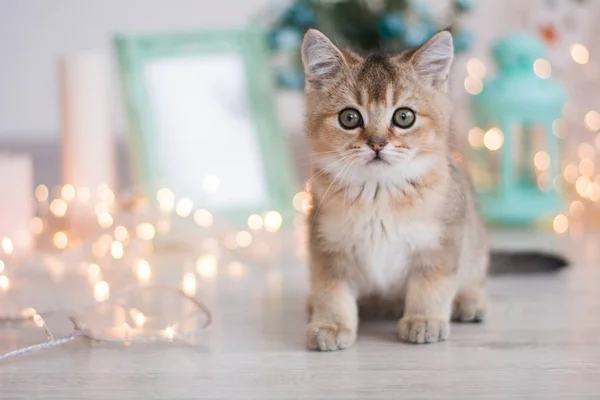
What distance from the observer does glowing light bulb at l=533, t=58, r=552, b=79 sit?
7.78 ft

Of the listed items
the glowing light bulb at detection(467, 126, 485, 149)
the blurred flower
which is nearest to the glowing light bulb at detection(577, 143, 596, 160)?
the glowing light bulb at detection(467, 126, 485, 149)

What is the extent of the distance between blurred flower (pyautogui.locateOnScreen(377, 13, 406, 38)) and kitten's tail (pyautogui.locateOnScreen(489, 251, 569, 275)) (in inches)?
28.2

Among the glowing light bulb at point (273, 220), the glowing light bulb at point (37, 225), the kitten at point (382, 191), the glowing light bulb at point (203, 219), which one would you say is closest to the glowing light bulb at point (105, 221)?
the glowing light bulb at point (203, 219)

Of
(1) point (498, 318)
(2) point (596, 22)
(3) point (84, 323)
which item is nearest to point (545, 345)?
(1) point (498, 318)

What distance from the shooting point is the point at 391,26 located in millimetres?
2131

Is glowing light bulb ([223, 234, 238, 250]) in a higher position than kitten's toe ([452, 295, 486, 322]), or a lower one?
higher

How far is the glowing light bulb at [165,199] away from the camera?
205 cm

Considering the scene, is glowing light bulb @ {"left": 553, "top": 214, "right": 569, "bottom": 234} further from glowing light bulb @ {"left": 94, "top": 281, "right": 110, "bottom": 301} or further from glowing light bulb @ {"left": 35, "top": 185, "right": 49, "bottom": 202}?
glowing light bulb @ {"left": 35, "top": 185, "right": 49, "bottom": 202}

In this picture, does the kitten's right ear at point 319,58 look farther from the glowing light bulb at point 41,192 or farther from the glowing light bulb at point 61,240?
the glowing light bulb at point 41,192

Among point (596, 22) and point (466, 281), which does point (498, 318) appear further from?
point (596, 22)

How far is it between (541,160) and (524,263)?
657 mm

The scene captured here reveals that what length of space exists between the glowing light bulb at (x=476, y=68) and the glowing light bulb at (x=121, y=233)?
3.95ft

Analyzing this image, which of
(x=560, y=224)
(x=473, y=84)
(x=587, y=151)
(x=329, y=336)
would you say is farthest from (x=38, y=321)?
(x=587, y=151)

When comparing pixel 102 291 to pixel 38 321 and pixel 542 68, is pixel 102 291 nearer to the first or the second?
pixel 38 321
